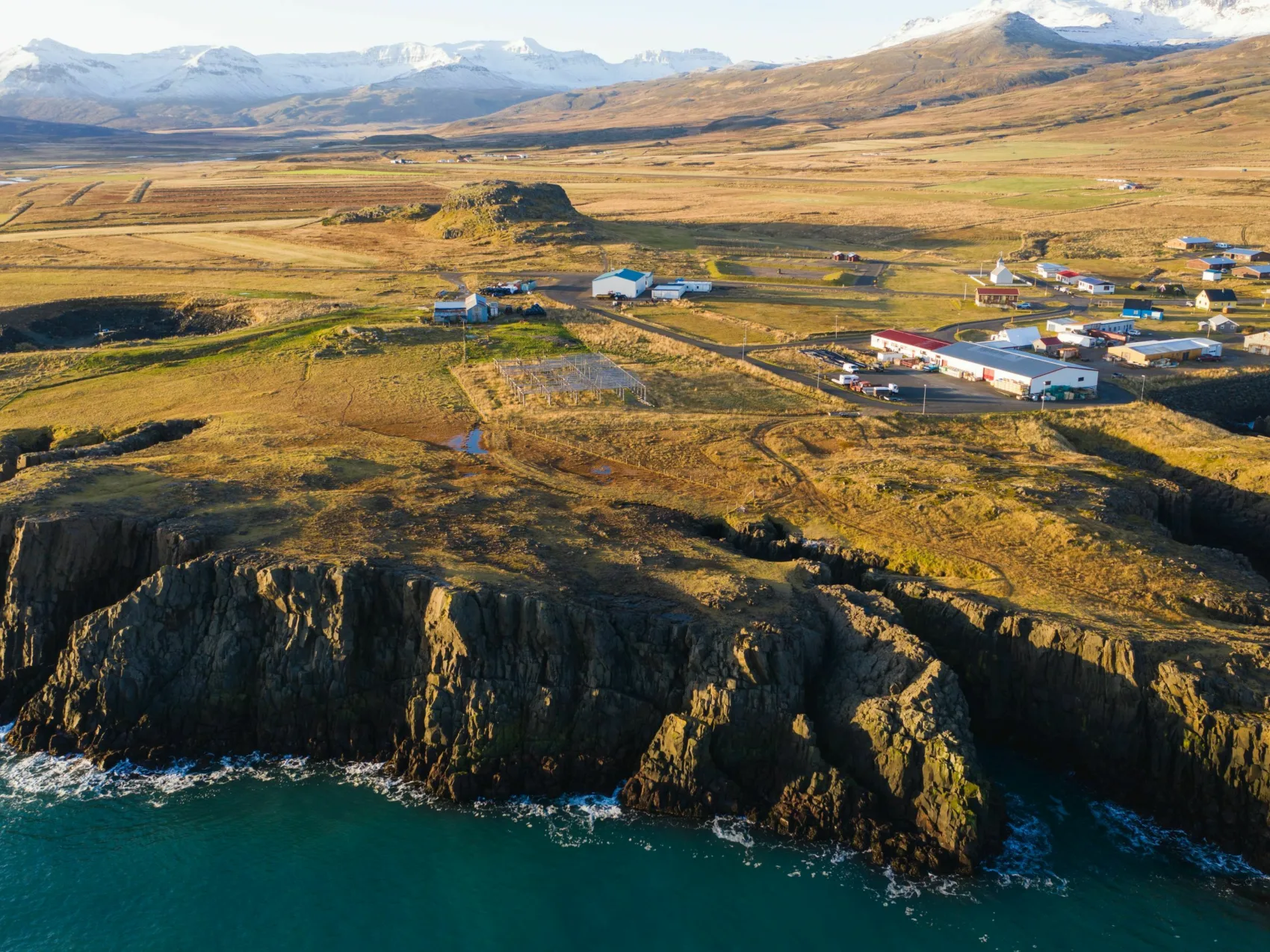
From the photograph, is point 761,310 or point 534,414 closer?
point 534,414

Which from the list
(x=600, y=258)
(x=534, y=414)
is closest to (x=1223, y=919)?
(x=534, y=414)

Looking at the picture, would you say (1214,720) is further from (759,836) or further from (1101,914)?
(759,836)

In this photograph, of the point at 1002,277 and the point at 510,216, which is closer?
the point at 1002,277

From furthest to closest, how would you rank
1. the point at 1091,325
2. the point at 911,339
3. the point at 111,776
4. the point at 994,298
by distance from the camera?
the point at 994,298 → the point at 1091,325 → the point at 911,339 → the point at 111,776

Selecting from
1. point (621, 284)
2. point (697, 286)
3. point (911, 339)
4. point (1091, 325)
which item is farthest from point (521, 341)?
point (1091, 325)

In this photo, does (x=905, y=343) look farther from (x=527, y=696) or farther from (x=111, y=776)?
(x=111, y=776)

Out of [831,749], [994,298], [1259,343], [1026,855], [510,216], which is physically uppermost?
[510,216]
